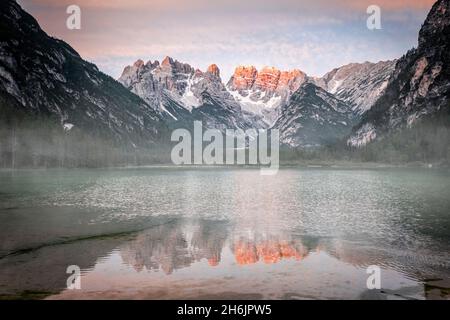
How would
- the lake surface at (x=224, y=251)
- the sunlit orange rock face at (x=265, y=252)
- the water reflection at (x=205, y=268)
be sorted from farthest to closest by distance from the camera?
1. the sunlit orange rock face at (x=265, y=252)
2. the lake surface at (x=224, y=251)
3. the water reflection at (x=205, y=268)

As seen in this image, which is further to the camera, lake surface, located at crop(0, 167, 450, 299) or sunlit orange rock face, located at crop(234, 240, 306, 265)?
sunlit orange rock face, located at crop(234, 240, 306, 265)

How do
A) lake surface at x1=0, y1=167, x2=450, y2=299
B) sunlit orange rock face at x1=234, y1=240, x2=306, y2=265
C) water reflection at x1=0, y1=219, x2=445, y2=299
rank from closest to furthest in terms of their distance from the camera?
water reflection at x1=0, y1=219, x2=445, y2=299 < lake surface at x1=0, y1=167, x2=450, y2=299 < sunlit orange rock face at x1=234, y1=240, x2=306, y2=265

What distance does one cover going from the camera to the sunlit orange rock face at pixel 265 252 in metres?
35.4

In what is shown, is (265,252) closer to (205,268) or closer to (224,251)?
(224,251)

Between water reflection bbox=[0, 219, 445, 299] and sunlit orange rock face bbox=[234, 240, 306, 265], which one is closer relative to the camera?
water reflection bbox=[0, 219, 445, 299]

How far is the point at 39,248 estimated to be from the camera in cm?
3931

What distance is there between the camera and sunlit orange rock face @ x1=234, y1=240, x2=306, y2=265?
35.4m

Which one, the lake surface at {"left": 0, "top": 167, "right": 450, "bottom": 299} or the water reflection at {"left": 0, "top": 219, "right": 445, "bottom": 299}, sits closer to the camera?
the water reflection at {"left": 0, "top": 219, "right": 445, "bottom": 299}

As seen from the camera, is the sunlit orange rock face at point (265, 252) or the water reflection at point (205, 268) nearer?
the water reflection at point (205, 268)

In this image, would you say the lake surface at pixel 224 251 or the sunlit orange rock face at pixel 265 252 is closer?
the lake surface at pixel 224 251

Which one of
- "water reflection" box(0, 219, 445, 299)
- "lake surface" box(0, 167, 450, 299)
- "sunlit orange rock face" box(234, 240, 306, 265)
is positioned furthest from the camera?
"sunlit orange rock face" box(234, 240, 306, 265)

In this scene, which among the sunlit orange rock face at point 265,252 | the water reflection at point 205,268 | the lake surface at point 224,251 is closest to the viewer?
the water reflection at point 205,268
